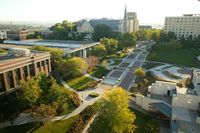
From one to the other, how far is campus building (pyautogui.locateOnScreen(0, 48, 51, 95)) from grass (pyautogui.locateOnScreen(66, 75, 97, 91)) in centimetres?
654

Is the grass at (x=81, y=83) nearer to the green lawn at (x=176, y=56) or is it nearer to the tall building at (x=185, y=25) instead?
the green lawn at (x=176, y=56)

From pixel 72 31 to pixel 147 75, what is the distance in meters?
67.4

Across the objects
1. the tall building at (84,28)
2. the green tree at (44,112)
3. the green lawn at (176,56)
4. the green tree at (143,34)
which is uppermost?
the tall building at (84,28)

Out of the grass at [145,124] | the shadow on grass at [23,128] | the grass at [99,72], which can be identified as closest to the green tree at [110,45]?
the grass at [99,72]

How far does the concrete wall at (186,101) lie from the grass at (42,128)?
16.8 meters

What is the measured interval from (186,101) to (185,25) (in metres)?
78.4

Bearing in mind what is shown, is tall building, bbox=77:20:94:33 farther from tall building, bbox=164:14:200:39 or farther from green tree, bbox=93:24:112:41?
tall building, bbox=164:14:200:39

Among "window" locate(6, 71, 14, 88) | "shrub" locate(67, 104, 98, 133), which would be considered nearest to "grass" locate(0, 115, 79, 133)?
"shrub" locate(67, 104, 98, 133)

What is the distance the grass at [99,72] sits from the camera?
5016 cm

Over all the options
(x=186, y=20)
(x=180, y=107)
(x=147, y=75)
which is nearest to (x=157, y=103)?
(x=180, y=107)

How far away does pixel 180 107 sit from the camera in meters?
29.5

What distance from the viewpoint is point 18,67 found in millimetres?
35875

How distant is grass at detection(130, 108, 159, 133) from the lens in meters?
26.4

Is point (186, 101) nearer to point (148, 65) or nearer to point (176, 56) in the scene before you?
point (148, 65)
